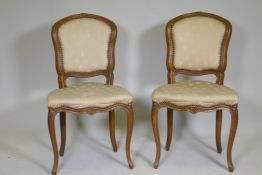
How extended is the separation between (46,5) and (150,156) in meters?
1.32

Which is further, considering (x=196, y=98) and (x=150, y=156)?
(x=150, y=156)

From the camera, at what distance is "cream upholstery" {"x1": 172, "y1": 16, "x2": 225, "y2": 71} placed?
254 cm

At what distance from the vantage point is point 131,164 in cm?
238

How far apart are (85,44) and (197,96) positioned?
845 millimetres

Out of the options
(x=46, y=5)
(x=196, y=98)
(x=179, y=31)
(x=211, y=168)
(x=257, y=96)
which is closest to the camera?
(x=196, y=98)

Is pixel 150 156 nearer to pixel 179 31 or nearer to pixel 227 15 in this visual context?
pixel 179 31

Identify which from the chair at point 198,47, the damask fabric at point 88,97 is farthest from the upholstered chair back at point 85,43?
the chair at point 198,47

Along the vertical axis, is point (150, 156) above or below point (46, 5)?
below

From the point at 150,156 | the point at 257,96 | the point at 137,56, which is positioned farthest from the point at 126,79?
the point at 257,96

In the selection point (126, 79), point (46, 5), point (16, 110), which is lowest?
point (16, 110)

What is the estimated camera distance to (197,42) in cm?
257

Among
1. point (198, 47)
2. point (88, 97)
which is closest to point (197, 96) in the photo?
point (198, 47)

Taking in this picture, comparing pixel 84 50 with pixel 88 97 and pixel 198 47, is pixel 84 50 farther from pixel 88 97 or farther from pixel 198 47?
pixel 198 47

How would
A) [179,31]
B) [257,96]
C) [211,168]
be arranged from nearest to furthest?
[211,168]
[179,31]
[257,96]
